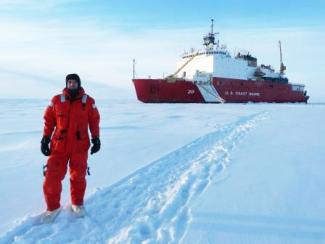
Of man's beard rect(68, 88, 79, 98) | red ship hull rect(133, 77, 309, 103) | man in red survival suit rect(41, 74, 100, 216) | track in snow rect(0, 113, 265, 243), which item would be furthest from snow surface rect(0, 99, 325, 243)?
red ship hull rect(133, 77, 309, 103)

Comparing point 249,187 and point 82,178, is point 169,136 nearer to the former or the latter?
point 249,187

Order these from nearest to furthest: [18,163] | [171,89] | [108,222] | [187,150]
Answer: [108,222] → [18,163] → [187,150] → [171,89]

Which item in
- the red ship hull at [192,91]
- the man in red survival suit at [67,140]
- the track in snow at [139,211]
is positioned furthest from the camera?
the red ship hull at [192,91]

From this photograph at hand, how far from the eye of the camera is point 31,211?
283 cm

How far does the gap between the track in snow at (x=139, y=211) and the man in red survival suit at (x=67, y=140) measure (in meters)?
0.20

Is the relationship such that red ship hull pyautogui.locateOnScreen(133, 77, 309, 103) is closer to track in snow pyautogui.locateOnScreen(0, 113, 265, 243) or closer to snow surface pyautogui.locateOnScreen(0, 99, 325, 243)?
snow surface pyautogui.locateOnScreen(0, 99, 325, 243)

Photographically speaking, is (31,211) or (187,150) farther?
(187,150)

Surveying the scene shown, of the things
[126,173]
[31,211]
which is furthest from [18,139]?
[31,211]

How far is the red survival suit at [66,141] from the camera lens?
9.04ft

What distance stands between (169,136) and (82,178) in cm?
468

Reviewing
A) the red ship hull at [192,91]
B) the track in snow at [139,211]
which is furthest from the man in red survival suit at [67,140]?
the red ship hull at [192,91]

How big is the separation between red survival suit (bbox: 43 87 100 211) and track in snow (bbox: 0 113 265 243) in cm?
22

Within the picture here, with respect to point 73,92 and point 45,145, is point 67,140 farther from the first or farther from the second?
point 73,92

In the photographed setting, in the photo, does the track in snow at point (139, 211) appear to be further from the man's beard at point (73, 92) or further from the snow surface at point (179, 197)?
the man's beard at point (73, 92)
